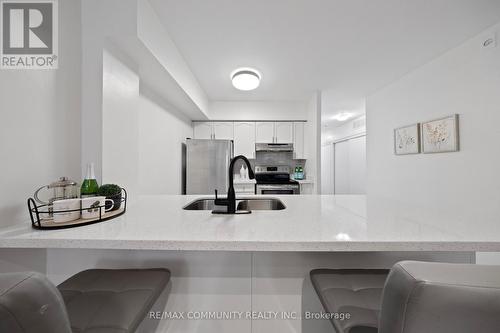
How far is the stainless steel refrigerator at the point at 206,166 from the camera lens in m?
3.34

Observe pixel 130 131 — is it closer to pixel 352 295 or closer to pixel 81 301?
pixel 81 301

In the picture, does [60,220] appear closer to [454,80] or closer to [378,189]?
[454,80]

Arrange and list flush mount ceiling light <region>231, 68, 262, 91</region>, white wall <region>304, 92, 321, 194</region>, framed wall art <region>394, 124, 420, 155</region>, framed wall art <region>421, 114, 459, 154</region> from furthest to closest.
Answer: white wall <region>304, 92, 321, 194</region>
framed wall art <region>394, 124, 420, 155</region>
flush mount ceiling light <region>231, 68, 262, 91</region>
framed wall art <region>421, 114, 459, 154</region>

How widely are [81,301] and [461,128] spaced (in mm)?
3341

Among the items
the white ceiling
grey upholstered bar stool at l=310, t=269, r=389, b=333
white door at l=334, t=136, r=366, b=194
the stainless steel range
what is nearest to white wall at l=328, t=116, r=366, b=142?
white door at l=334, t=136, r=366, b=194

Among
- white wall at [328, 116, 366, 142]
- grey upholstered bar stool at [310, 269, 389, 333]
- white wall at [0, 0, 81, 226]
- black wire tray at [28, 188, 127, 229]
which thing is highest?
white wall at [328, 116, 366, 142]

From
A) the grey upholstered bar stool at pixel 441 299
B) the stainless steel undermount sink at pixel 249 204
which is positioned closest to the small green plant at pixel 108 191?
the stainless steel undermount sink at pixel 249 204

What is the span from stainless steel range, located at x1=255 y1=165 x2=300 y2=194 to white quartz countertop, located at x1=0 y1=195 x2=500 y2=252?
8.70ft

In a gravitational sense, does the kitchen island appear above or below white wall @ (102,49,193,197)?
below

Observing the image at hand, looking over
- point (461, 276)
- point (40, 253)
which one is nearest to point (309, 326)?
point (461, 276)

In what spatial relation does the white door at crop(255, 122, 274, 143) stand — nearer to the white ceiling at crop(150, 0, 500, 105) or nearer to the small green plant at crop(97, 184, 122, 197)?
the white ceiling at crop(150, 0, 500, 105)

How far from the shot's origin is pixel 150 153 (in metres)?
2.37

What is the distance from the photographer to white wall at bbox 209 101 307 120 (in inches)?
156

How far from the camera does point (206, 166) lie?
3.38 meters
